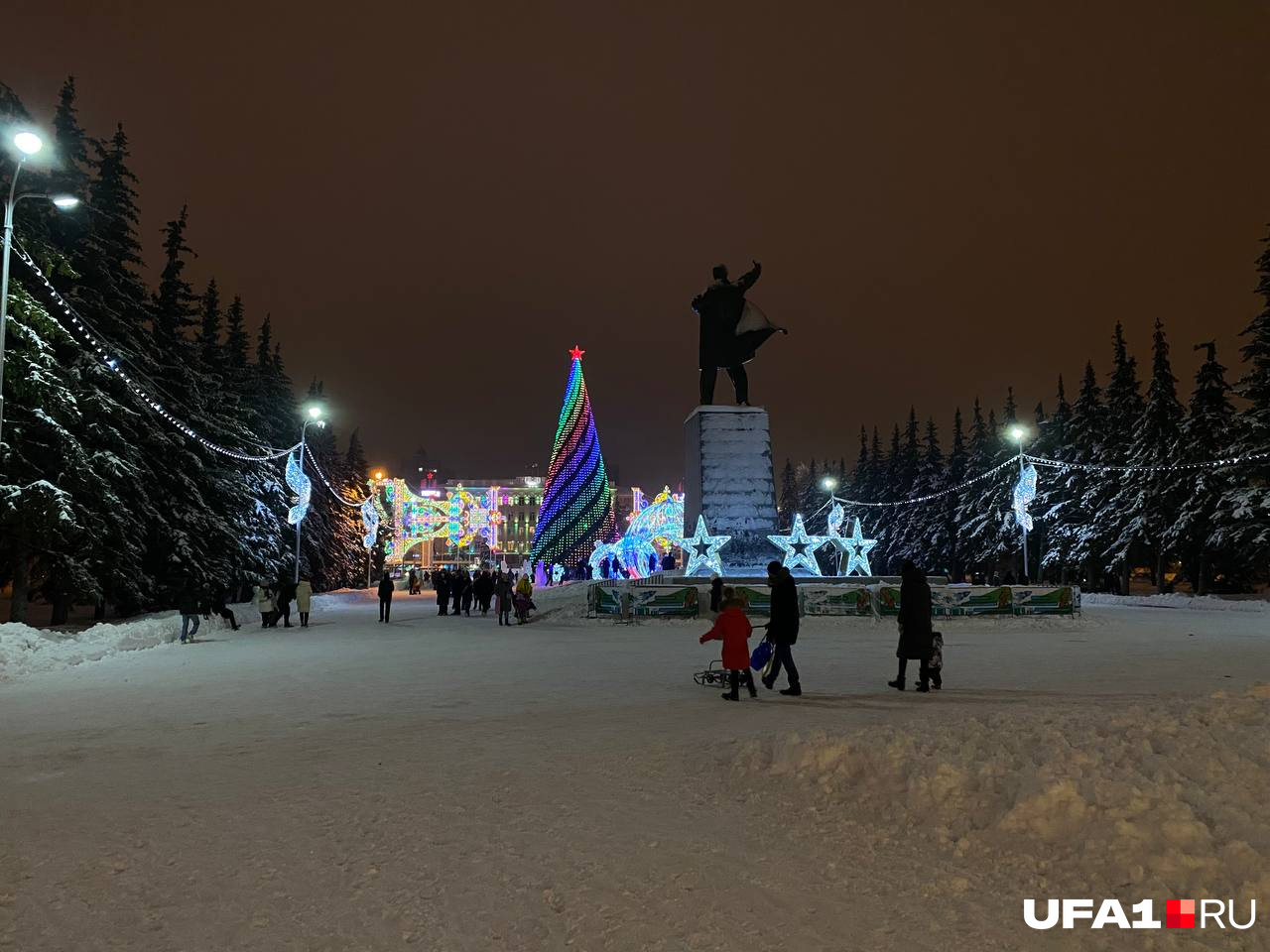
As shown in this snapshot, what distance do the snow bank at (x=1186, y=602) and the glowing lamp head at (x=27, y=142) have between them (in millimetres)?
32627

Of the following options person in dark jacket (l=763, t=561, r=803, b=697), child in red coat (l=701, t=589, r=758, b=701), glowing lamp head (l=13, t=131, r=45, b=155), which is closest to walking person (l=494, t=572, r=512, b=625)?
person in dark jacket (l=763, t=561, r=803, b=697)

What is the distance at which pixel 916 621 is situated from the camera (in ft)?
32.6

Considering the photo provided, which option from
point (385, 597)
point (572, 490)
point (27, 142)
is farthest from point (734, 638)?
point (572, 490)

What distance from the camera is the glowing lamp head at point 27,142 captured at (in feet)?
37.3

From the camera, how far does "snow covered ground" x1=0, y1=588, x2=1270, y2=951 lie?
12.8ft

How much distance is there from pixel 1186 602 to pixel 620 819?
3453 centimetres

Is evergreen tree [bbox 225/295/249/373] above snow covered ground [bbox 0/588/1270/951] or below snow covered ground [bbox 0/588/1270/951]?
above

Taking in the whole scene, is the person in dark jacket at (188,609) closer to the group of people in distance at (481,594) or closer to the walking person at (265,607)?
the walking person at (265,607)

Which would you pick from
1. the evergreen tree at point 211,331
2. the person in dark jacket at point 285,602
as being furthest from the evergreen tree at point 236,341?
the person in dark jacket at point 285,602

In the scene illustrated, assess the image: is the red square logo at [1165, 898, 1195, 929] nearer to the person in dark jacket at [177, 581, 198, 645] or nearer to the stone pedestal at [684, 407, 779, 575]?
the person in dark jacket at [177, 581, 198, 645]

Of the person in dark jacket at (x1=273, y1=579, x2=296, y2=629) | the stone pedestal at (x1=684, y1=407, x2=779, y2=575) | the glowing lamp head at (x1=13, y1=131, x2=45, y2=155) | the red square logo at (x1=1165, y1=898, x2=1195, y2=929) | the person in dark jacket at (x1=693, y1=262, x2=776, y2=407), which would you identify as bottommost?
the red square logo at (x1=1165, y1=898, x2=1195, y2=929)

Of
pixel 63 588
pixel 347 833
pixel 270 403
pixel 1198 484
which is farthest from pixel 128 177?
pixel 1198 484

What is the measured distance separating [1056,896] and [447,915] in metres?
2.85

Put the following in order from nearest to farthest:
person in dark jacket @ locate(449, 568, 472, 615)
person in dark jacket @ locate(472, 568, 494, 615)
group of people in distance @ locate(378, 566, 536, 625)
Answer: group of people in distance @ locate(378, 566, 536, 625) → person in dark jacket @ locate(472, 568, 494, 615) → person in dark jacket @ locate(449, 568, 472, 615)
